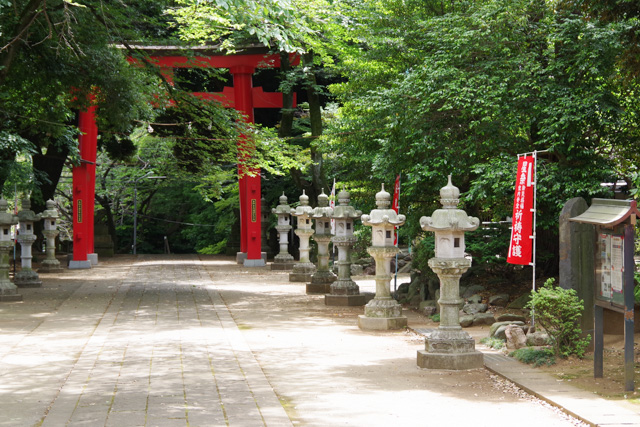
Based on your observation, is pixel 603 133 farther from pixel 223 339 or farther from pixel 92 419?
pixel 92 419

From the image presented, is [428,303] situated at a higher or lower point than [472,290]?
lower

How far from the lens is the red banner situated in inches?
414

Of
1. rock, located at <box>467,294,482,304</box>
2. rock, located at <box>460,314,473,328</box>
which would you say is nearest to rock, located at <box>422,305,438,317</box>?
rock, located at <box>467,294,482,304</box>

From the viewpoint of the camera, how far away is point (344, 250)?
14789 millimetres

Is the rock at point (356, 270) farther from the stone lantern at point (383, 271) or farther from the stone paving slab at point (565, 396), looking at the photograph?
the stone paving slab at point (565, 396)

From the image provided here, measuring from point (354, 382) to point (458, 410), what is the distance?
148 cm

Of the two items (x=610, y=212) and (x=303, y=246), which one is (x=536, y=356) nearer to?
(x=610, y=212)

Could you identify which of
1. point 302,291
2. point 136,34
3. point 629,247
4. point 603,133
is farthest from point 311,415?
point 136,34

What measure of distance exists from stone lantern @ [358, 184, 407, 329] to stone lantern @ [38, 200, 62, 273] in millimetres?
13959

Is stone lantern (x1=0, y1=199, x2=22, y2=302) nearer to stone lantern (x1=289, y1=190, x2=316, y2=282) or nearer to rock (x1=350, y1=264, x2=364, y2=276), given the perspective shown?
stone lantern (x1=289, y1=190, x2=316, y2=282)

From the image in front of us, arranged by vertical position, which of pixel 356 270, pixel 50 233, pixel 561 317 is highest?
pixel 50 233

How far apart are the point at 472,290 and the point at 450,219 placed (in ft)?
19.2

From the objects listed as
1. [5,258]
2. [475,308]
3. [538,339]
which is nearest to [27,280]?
[5,258]

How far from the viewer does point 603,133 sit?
1153 centimetres
